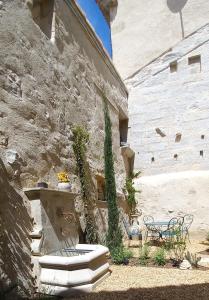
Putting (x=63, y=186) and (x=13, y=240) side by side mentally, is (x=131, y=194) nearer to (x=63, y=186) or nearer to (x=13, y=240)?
(x=63, y=186)

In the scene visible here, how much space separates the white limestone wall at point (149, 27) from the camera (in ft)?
49.5

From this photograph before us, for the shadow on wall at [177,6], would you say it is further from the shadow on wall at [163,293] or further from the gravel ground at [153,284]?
the shadow on wall at [163,293]

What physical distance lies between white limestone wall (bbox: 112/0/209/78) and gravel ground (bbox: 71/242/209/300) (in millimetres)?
11570

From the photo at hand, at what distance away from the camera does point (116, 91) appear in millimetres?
10523

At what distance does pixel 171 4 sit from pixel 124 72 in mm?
3929

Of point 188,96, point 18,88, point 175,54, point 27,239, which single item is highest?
point 175,54

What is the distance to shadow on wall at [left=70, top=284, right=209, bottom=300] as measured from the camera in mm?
3838

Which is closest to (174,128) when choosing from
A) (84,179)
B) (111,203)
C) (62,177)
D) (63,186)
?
(111,203)

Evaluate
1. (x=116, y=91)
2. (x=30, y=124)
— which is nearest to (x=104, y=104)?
(x=116, y=91)

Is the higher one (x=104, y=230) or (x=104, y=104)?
(x=104, y=104)

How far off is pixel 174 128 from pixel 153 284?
7.04 m

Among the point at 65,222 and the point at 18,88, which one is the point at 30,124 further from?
the point at 65,222

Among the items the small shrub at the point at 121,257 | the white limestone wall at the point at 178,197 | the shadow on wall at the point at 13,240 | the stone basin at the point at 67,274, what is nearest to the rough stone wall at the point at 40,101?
the shadow on wall at the point at 13,240

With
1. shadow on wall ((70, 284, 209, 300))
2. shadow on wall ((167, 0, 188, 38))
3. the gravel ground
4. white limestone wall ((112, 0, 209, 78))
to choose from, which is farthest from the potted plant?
shadow on wall ((167, 0, 188, 38))
